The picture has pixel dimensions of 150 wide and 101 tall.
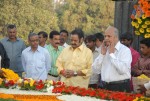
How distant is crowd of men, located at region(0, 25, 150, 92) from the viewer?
32.0ft

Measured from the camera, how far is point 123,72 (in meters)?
9.66

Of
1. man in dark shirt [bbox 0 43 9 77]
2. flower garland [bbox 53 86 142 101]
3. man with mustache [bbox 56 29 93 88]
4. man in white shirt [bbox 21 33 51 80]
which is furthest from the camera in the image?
man in white shirt [bbox 21 33 51 80]

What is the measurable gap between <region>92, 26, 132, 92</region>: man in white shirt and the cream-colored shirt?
0.80 m

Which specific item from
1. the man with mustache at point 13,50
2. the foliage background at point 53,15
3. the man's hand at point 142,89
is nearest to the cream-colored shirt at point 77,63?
the man's hand at point 142,89

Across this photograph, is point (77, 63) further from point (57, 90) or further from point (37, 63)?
point (37, 63)

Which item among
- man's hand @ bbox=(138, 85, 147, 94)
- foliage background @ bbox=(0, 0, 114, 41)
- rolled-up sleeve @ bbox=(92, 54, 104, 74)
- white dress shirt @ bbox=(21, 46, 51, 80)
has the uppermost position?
rolled-up sleeve @ bbox=(92, 54, 104, 74)

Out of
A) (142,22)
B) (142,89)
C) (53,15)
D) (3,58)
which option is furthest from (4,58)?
(53,15)

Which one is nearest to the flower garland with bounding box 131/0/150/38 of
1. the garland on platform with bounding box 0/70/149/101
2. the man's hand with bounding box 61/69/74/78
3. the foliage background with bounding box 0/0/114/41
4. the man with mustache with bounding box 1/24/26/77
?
the garland on platform with bounding box 0/70/149/101

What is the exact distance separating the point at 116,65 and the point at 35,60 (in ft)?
11.0

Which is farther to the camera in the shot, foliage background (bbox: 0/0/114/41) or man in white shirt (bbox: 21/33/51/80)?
foliage background (bbox: 0/0/114/41)

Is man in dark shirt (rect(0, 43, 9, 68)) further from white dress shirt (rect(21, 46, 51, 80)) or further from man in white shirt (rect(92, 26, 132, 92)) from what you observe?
man in white shirt (rect(92, 26, 132, 92))

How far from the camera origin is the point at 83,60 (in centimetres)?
1076

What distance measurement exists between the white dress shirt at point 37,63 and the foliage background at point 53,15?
1230 inches

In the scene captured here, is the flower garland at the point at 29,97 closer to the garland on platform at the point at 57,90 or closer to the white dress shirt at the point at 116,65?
the garland on platform at the point at 57,90
